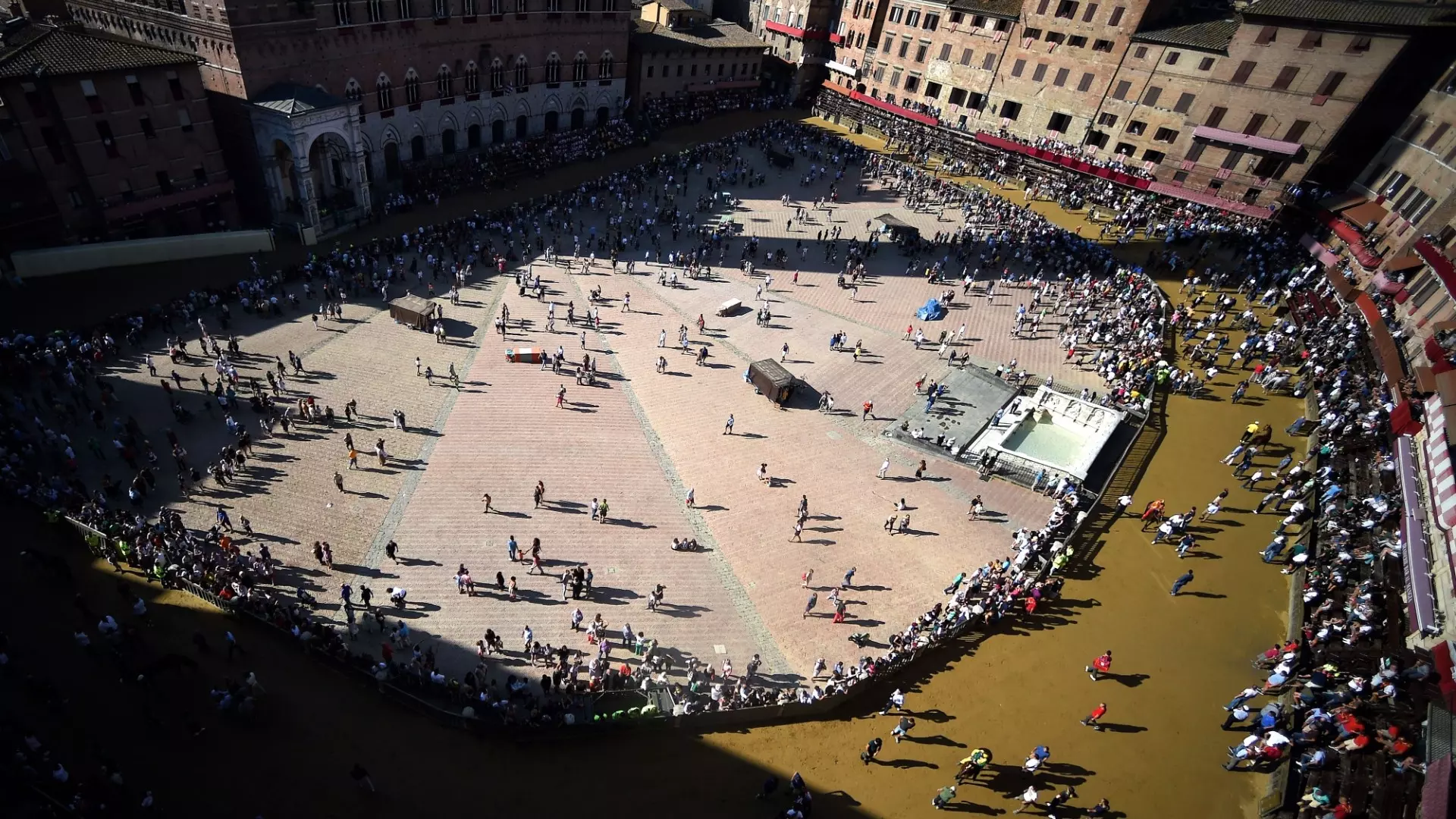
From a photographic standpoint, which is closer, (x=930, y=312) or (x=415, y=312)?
(x=415, y=312)

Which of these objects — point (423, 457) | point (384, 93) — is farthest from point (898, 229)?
point (384, 93)

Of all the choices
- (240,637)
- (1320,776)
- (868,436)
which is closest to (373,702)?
(240,637)

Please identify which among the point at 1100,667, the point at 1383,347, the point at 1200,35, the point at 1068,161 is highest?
the point at 1200,35

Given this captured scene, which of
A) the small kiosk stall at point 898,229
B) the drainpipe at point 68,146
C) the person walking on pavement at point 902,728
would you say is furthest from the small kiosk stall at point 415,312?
the small kiosk stall at point 898,229

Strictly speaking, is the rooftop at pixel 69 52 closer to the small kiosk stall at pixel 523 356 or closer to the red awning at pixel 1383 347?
the small kiosk stall at pixel 523 356

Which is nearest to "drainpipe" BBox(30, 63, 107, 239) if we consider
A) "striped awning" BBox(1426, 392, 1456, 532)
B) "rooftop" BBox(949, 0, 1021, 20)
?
"striped awning" BBox(1426, 392, 1456, 532)

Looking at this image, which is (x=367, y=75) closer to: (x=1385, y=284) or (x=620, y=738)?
(x=620, y=738)

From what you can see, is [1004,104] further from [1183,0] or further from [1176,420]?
[1176,420]
